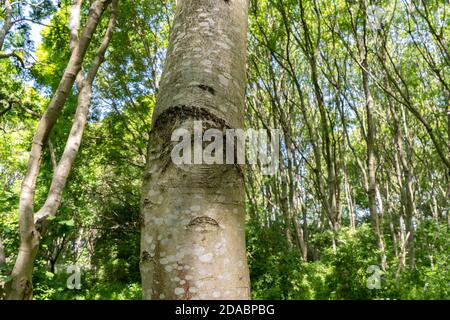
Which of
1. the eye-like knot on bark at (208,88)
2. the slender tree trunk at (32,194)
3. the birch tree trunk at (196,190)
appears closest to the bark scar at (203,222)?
the birch tree trunk at (196,190)

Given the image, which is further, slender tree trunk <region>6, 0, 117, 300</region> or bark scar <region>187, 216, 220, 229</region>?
slender tree trunk <region>6, 0, 117, 300</region>

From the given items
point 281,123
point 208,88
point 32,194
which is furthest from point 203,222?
point 281,123

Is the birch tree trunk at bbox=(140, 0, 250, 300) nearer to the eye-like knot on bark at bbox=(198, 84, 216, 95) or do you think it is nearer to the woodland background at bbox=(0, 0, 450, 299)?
the eye-like knot on bark at bbox=(198, 84, 216, 95)

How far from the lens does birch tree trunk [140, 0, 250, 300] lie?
884 millimetres

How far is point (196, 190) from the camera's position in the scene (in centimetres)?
93

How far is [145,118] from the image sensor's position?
44.8 feet

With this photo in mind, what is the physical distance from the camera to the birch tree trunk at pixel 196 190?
88cm

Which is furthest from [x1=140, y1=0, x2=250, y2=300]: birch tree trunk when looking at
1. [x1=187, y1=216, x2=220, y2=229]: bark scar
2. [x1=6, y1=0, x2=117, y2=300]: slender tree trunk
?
[x1=6, y1=0, x2=117, y2=300]: slender tree trunk


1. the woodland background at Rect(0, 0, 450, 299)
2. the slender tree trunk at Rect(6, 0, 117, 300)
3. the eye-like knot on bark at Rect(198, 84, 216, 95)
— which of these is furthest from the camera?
the woodland background at Rect(0, 0, 450, 299)

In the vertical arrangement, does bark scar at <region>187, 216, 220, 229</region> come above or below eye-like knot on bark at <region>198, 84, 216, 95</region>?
below

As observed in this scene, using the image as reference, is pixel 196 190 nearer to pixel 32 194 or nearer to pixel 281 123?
pixel 32 194
